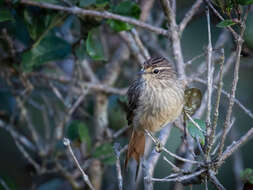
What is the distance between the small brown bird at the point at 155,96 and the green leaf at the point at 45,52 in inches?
32.6

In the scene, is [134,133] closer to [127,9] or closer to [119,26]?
[119,26]

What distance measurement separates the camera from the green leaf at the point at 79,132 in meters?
4.25

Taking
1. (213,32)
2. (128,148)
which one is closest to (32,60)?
(128,148)

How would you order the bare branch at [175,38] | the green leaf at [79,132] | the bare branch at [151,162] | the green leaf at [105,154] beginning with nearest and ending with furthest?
the bare branch at [151,162] → the bare branch at [175,38] → the green leaf at [105,154] → the green leaf at [79,132]

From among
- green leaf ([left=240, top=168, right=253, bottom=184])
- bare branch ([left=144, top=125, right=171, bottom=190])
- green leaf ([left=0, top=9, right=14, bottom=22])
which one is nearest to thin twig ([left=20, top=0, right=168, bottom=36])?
green leaf ([left=0, top=9, right=14, bottom=22])

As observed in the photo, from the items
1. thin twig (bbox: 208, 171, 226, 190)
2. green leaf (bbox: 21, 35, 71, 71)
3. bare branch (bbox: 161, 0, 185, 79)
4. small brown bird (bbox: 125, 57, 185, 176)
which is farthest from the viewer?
green leaf (bbox: 21, 35, 71, 71)

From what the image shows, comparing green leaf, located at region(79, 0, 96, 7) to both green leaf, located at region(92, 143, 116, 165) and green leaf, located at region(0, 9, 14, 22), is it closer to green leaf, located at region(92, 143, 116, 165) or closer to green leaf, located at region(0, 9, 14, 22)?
green leaf, located at region(0, 9, 14, 22)

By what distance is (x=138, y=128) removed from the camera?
13.8 feet

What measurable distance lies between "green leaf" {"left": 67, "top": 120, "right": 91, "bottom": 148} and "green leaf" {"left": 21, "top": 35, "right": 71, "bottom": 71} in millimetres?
769

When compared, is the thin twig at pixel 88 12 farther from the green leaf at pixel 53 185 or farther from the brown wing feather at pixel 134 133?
the green leaf at pixel 53 185

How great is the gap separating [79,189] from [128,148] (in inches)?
31.0

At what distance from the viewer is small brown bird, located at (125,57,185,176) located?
3838 mm

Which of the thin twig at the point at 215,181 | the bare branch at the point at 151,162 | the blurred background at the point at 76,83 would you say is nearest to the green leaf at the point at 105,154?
the blurred background at the point at 76,83

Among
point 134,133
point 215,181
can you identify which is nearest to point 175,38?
point 134,133
